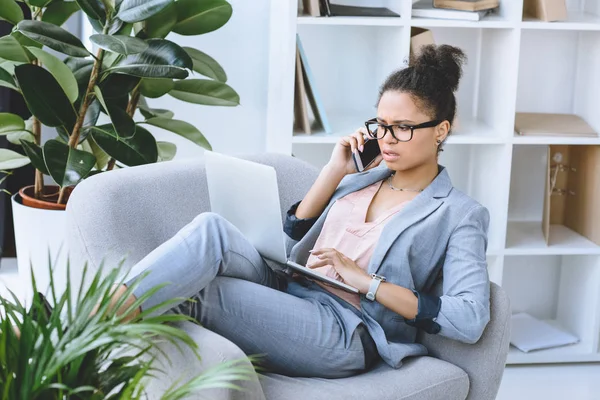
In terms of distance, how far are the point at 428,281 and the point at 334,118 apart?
109 cm

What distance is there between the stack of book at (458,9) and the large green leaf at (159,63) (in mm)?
814

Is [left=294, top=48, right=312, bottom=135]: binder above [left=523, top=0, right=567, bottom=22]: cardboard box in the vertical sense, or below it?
below

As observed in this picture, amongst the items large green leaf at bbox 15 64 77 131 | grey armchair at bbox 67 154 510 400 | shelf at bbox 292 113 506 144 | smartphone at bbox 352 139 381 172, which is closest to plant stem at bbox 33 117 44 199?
Answer: large green leaf at bbox 15 64 77 131

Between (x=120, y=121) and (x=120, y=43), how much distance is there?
0.90 ft

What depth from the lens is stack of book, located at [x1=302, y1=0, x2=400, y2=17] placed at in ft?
9.15

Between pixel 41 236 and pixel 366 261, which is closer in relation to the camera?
pixel 366 261

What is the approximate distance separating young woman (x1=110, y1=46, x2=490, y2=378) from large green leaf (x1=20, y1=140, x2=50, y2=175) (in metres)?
0.71

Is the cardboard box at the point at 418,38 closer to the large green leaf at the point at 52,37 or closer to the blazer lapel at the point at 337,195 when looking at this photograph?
the blazer lapel at the point at 337,195

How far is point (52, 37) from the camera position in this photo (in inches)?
91.5

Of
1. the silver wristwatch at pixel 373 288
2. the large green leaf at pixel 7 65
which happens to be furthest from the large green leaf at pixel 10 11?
the silver wristwatch at pixel 373 288

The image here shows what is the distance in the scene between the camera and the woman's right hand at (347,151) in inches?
87.8

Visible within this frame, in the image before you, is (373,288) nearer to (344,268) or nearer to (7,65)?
(344,268)

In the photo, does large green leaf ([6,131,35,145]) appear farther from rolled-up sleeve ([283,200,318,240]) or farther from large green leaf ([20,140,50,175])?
rolled-up sleeve ([283,200,318,240])

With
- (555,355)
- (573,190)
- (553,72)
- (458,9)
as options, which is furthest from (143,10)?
(555,355)
